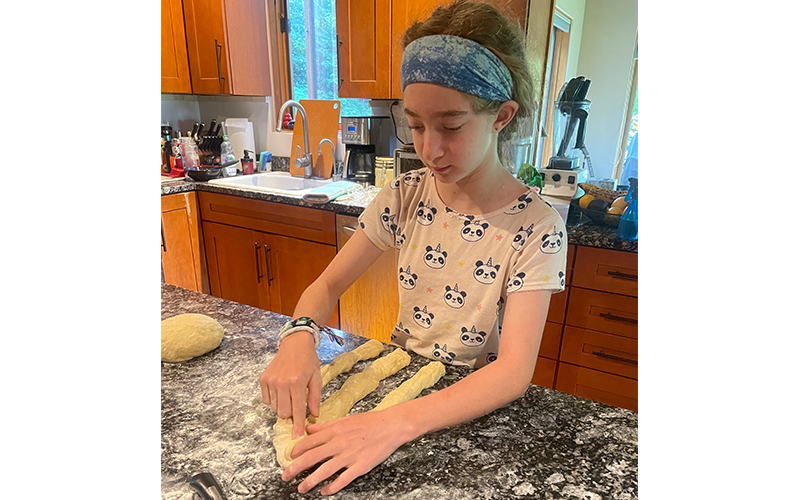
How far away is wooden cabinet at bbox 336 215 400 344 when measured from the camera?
177 centimetres

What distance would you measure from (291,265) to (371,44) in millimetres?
1138

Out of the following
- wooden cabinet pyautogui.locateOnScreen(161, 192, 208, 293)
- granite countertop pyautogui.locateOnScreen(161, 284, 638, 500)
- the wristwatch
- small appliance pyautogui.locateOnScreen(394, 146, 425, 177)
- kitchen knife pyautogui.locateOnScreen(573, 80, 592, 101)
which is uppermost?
kitchen knife pyautogui.locateOnScreen(573, 80, 592, 101)

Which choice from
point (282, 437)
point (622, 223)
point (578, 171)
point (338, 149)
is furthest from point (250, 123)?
point (282, 437)

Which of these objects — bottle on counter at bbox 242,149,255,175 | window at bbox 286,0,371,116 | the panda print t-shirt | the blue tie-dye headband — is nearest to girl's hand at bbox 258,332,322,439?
the panda print t-shirt

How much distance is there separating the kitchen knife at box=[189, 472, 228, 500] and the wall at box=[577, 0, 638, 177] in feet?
5.50

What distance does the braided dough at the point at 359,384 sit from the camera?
19.6 inches

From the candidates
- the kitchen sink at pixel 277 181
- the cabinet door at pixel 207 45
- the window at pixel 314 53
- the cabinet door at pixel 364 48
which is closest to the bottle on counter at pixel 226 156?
the kitchen sink at pixel 277 181

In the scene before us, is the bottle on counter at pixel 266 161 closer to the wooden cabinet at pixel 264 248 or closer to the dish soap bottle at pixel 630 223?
the wooden cabinet at pixel 264 248

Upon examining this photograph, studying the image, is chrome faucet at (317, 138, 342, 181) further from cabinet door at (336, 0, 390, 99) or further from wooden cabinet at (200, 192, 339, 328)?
wooden cabinet at (200, 192, 339, 328)

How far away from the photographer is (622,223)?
4.46ft

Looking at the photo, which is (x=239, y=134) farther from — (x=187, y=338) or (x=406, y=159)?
(x=187, y=338)

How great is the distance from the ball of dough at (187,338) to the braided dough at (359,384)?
0.70ft

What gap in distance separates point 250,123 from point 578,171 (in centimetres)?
197

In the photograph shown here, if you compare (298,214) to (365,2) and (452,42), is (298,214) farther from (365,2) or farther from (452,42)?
(452,42)
